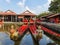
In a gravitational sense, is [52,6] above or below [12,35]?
above

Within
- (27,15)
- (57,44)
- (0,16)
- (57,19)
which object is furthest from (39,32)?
(0,16)

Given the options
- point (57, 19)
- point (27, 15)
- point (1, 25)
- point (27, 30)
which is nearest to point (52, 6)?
point (27, 15)

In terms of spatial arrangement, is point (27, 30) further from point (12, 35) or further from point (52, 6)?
point (52, 6)

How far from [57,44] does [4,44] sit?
5.45 meters

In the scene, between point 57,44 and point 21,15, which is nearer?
point 57,44

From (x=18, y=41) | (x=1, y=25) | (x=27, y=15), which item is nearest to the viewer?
(x=18, y=41)

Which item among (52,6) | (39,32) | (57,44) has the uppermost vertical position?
(52,6)

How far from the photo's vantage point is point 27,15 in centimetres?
5634

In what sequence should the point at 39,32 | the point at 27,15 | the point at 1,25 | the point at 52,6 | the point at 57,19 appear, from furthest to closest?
the point at 52,6
the point at 27,15
the point at 57,19
the point at 1,25
the point at 39,32

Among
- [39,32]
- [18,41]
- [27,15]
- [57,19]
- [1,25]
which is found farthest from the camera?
[27,15]

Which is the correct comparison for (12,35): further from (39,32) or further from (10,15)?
(10,15)

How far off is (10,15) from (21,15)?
335 cm

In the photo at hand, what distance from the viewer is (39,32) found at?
1912 cm

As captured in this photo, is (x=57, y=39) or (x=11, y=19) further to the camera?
(x=11, y=19)
